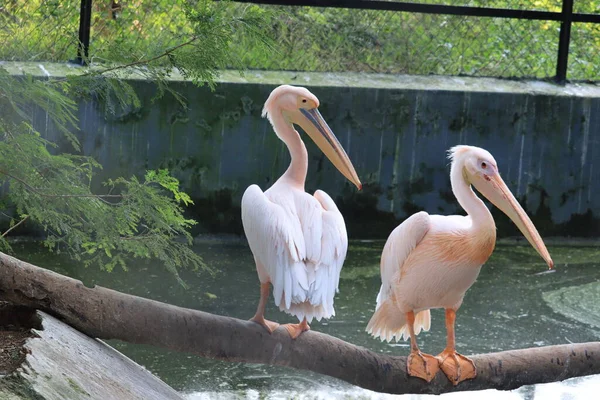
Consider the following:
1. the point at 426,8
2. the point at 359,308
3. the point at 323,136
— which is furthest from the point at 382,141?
the point at 323,136

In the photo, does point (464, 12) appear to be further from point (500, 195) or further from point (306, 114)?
point (500, 195)

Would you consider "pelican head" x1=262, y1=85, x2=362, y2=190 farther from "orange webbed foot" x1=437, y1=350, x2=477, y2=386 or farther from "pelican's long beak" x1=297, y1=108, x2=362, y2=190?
"orange webbed foot" x1=437, y1=350, x2=477, y2=386

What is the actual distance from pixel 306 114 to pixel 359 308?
2.06 m

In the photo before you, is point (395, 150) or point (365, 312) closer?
point (365, 312)

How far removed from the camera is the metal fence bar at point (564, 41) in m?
7.32

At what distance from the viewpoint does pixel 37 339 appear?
282cm

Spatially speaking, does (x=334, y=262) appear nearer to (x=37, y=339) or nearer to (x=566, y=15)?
(x=37, y=339)

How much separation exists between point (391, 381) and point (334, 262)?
18.5 inches

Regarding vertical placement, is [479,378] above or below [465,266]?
below

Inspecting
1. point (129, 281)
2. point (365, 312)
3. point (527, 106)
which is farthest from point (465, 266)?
point (527, 106)

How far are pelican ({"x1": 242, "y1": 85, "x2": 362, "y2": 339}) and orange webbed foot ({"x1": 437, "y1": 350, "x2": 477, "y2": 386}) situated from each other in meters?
0.51

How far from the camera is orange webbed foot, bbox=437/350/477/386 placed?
3.36m

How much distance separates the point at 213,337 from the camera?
320cm

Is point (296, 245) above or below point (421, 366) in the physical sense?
above
